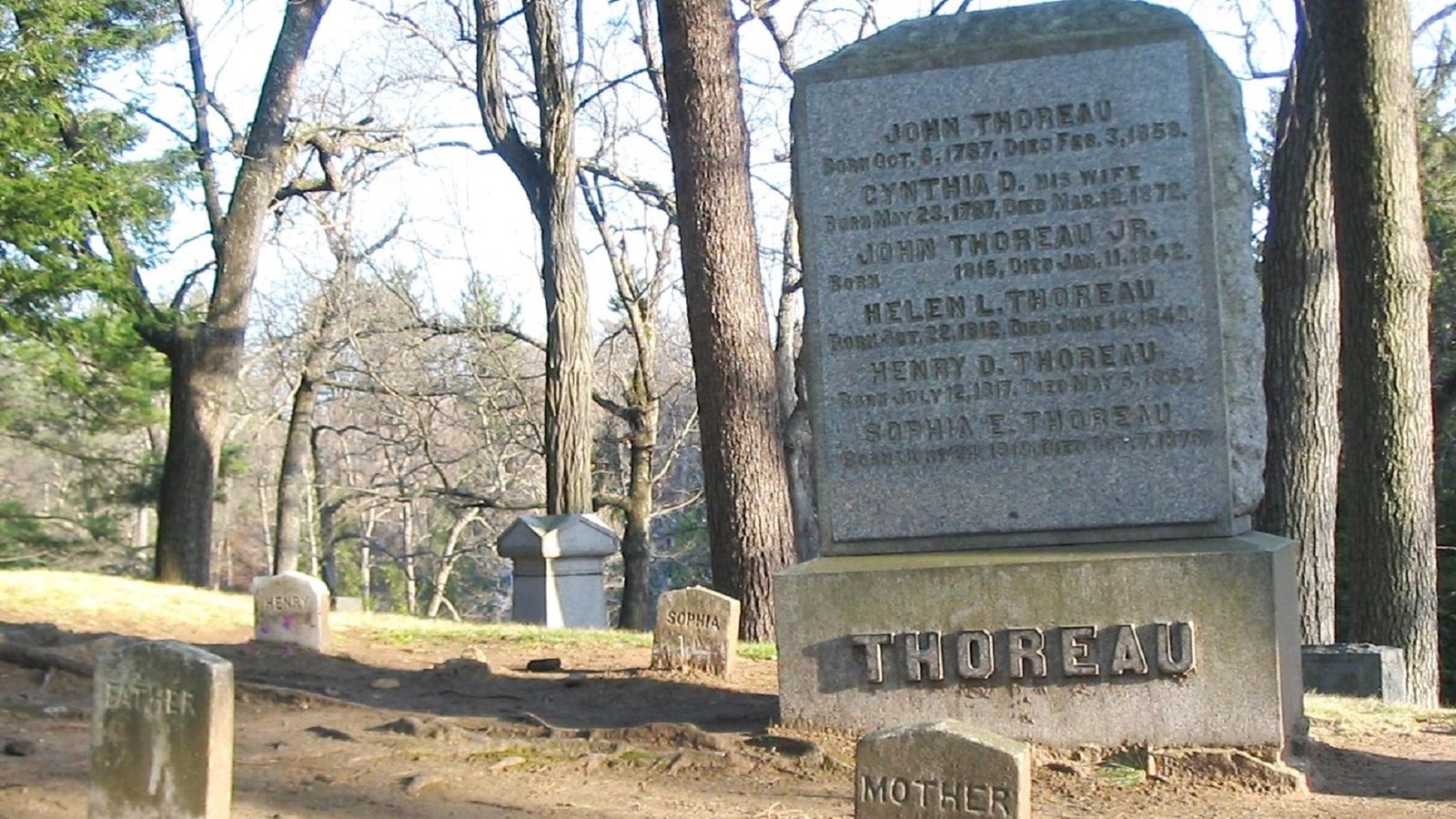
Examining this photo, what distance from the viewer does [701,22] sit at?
41.6 ft

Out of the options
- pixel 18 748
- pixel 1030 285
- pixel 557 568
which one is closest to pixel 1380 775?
pixel 1030 285

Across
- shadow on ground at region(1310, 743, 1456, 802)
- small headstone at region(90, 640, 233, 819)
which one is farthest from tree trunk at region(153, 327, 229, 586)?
shadow on ground at region(1310, 743, 1456, 802)

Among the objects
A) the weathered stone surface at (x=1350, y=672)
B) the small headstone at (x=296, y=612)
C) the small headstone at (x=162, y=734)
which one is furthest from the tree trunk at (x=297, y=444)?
the small headstone at (x=162, y=734)

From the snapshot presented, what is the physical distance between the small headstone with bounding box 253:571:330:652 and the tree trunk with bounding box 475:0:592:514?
6993 mm

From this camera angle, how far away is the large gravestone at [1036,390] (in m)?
6.82

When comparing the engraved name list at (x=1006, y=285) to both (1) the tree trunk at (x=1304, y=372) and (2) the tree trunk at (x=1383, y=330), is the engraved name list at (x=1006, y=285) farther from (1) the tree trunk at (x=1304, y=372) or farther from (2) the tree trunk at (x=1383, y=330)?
(1) the tree trunk at (x=1304, y=372)

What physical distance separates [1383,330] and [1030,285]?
615 centimetres

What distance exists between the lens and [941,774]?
4777 mm

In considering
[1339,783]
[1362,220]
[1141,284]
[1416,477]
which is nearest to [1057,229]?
[1141,284]

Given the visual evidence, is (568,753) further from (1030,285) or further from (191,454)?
(191,454)

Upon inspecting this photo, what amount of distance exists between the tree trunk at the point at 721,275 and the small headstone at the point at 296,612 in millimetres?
3100

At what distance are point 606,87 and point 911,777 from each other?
2028cm

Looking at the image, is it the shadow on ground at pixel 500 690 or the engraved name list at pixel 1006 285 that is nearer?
the engraved name list at pixel 1006 285

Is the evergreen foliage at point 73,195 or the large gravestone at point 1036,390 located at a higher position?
the evergreen foliage at point 73,195
